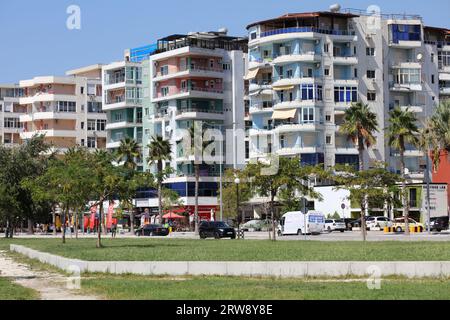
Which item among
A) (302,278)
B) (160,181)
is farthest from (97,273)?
(160,181)

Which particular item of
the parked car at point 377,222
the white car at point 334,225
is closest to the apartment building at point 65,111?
the white car at point 334,225

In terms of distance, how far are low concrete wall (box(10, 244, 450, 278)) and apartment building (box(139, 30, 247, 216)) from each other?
82.2 m

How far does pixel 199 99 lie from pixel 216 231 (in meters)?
47.7

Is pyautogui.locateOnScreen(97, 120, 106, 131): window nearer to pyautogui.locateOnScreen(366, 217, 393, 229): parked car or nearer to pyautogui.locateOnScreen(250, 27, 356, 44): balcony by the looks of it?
pyautogui.locateOnScreen(250, 27, 356, 44): balcony

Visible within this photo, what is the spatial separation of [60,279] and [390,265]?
10533 millimetres

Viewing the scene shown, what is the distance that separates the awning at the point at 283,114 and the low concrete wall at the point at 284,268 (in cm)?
7515

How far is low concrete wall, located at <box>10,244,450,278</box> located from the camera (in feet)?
87.0

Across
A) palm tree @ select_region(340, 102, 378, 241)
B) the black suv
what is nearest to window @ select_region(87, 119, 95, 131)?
palm tree @ select_region(340, 102, 378, 241)

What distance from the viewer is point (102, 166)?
50031mm

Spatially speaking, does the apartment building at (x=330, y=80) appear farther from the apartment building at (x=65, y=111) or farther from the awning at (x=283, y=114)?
Result: the apartment building at (x=65, y=111)

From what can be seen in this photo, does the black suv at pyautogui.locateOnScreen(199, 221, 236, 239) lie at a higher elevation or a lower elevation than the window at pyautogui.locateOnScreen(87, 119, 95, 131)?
Result: lower

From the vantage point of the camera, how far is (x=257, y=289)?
23.2m

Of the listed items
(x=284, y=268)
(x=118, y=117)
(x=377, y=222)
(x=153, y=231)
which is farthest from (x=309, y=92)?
(x=284, y=268)

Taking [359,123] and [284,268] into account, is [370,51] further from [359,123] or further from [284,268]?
[284,268]
